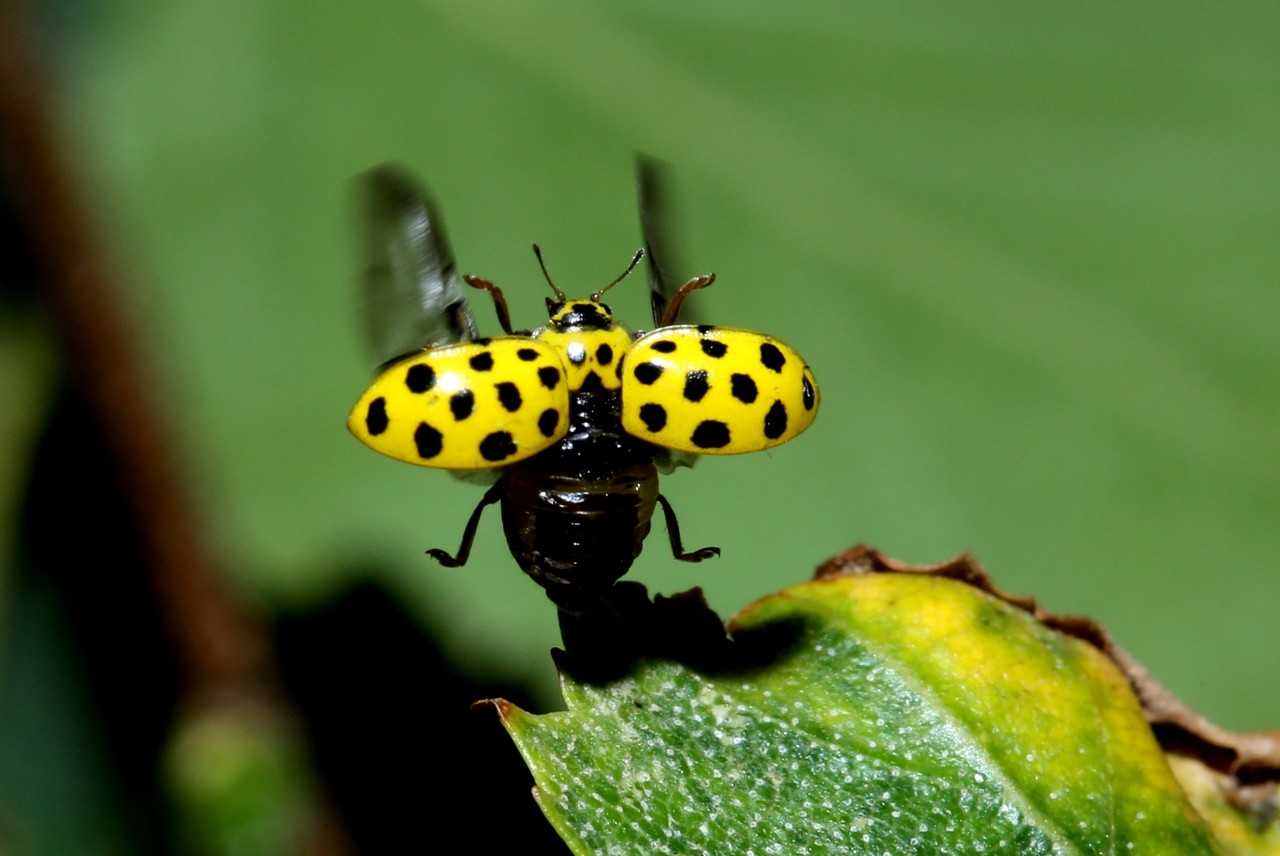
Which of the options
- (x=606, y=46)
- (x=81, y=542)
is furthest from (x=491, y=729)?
(x=606, y=46)

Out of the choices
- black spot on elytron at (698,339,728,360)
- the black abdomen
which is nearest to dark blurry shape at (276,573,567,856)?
the black abdomen

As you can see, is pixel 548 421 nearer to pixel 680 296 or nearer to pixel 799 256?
pixel 680 296

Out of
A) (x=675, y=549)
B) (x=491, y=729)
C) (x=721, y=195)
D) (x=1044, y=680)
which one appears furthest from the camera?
(x=721, y=195)

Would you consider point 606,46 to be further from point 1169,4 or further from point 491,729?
point 491,729

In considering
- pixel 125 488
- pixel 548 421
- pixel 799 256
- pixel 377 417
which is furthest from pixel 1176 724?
pixel 125 488

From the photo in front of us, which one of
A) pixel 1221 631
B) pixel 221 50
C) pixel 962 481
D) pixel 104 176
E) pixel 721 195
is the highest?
pixel 221 50

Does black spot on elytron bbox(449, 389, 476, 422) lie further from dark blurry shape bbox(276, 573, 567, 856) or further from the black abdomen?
dark blurry shape bbox(276, 573, 567, 856)

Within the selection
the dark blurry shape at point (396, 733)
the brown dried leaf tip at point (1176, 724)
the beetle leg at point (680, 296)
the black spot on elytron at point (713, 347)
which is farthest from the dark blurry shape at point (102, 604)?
the brown dried leaf tip at point (1176, 724)
